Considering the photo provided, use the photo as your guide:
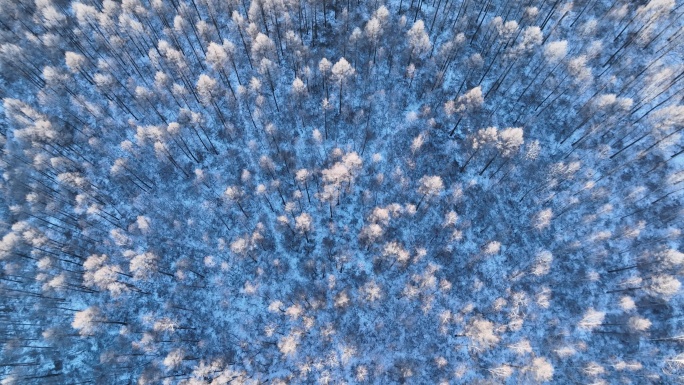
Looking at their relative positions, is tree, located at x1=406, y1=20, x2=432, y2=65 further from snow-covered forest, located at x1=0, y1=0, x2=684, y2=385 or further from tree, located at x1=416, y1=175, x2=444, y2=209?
tree, located at x1=416, y1=175, x2=444, y2=209

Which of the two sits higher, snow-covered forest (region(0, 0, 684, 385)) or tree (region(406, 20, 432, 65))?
tree (region(406, 20, 432, 65))

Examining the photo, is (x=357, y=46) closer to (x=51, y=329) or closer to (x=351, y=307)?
(x=351, y=307)

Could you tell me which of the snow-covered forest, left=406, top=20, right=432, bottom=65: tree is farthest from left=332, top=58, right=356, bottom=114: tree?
left=406, top=20, right=432, bottom=65: tree

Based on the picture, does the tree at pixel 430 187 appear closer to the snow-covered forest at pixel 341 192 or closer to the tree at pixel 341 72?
the snow-covered forest at pixel 341 192

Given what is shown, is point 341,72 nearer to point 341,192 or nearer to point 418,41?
point 418,41

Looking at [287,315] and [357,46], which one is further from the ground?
[357,46]

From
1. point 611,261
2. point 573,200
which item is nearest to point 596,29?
point 573,200

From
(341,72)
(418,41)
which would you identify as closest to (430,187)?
(341,72)

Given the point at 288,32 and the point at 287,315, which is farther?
the point at 288,32
